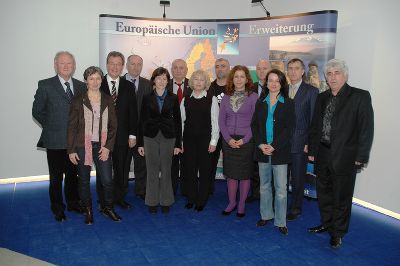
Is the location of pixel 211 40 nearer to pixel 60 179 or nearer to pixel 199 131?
pixel 199 131

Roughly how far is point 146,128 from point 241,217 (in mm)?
1452

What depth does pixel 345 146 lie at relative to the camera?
10.2ft

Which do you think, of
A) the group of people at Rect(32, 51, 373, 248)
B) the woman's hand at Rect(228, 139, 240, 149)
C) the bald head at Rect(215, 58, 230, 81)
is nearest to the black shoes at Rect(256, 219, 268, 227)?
the group of people at Rect(32, 51, 373, 248)

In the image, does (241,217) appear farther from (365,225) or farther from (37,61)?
(37,61)

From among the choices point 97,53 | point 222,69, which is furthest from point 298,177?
point 97,53

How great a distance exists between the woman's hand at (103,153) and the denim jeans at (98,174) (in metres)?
0.03

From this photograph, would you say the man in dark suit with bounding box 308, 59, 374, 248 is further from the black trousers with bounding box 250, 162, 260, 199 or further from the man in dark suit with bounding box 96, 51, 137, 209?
the man in dark suit with bounding box 96, 51, 137, 209

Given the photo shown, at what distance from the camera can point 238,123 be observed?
3.71 metres

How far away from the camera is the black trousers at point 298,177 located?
3.95m

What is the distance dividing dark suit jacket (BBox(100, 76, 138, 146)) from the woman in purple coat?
3.21 feet

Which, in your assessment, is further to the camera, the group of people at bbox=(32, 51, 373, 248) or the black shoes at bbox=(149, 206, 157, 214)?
the black shoes at bbox=(149, 206, 157, 214)

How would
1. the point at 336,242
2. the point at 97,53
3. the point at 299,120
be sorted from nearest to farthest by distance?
the point at 336,242
the point at 299,120
the point at 97,53

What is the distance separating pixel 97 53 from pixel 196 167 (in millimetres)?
2643

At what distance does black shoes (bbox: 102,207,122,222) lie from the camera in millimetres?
3727
